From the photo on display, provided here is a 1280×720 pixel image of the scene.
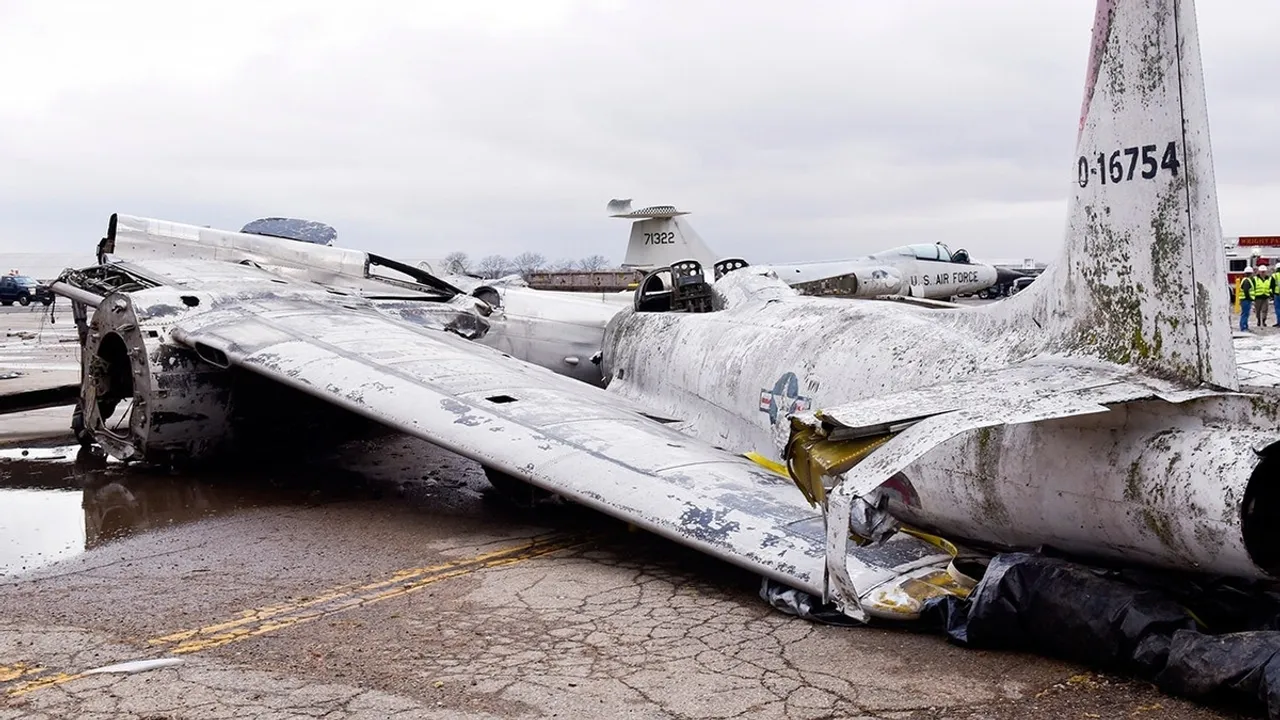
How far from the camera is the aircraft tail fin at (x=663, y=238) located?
1433 inches

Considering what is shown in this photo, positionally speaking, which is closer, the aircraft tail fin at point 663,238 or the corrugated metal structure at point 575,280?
the aircraft tail fin at point 663,238

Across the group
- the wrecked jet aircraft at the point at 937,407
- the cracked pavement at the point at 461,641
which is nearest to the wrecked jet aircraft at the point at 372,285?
the wrecked jet aircraft at the point at 937,407

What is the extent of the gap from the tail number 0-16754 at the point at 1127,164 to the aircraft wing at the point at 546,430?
1.99 meters

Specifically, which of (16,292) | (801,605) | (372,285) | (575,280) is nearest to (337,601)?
(801,605)

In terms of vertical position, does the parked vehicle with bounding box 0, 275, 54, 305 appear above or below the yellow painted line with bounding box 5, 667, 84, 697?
above

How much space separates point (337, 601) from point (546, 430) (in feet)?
6.07

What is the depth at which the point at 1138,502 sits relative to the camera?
180 inches

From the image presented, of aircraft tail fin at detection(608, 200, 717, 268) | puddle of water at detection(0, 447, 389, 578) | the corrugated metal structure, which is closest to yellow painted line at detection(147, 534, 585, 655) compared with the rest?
puddle of water at detection(0, 447, 389, 578)

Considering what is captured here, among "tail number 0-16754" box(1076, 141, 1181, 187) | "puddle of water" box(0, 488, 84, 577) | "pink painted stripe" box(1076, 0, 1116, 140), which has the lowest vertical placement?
"puddle of water" box(0, 488, 84, 577)

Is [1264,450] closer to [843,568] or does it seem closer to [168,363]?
[843,568]

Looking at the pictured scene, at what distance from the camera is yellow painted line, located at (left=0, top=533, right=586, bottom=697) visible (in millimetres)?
4688

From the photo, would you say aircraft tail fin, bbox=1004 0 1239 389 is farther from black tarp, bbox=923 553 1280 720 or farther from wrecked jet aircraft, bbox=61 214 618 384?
wrecked jet aircraft, bbox=61 214 618 384

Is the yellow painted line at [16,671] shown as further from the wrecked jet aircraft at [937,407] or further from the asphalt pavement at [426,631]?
the wrecked jet aircraft at [937,407]

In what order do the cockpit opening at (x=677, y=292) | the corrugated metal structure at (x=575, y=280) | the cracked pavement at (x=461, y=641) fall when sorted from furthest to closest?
the corrugated metal structure at (x=575, y=280) < the cockpit opening at (x=677, y=292) < the cracked pavement at (x=461, y=641)
